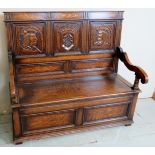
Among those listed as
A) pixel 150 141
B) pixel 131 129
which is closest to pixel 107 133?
pixel 131 129

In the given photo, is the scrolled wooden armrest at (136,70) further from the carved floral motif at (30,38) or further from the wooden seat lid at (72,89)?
the carved floral motif at (30,38)

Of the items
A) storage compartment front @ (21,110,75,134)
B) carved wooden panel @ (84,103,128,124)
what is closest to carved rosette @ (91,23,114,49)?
carved wooden panel @ (84,103,128,124)

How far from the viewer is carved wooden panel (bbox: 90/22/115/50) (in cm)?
230

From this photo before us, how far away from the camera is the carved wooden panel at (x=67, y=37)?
2.19m

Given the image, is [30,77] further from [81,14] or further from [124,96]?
[124,96]

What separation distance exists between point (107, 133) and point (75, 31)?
1160mm

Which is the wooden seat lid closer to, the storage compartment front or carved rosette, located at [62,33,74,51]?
the storage compartment front

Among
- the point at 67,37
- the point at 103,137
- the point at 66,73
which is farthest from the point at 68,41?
the point at 103,137

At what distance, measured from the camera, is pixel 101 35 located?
7.71 feet

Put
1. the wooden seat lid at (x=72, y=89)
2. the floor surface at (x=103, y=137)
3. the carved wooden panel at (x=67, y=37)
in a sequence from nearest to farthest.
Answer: the wooden seat lid at (x=72, y=89), the floor surface at (x=103, y=137), the carved wooden panel at (x=67, y=37)

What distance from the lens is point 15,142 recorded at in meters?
2.01

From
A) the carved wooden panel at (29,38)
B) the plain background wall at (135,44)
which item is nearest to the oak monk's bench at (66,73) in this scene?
the carved wooden panel at (29,38)

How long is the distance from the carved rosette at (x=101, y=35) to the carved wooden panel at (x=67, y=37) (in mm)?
166

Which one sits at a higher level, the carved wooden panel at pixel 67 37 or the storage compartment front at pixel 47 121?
the carved wooden panel at pixel 67 37
